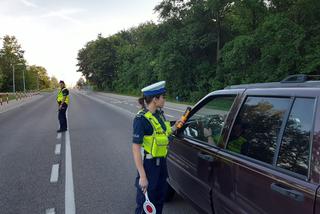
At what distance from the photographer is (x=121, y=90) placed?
258ft

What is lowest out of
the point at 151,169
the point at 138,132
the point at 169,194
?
the point at 169,194

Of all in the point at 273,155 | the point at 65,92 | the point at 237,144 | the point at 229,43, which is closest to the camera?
the point at 273,155

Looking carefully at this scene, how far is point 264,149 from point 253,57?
30.0 m

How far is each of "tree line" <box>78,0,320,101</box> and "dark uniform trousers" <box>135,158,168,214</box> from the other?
949 inches

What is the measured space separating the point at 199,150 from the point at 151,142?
545mm

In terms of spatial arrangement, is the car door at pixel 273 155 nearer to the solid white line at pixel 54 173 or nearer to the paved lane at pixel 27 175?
the paved lane at pixel 27 175

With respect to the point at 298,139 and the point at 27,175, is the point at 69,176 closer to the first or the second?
the point at 27,175

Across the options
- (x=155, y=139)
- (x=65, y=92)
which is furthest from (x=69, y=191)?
(x=65, y=92)

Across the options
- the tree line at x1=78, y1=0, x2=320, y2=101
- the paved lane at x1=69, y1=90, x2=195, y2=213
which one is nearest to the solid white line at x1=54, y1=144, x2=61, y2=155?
the paved lane at x1=69, y1=90, x2=195, y2=213

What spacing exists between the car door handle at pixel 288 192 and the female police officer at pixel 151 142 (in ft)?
4.38

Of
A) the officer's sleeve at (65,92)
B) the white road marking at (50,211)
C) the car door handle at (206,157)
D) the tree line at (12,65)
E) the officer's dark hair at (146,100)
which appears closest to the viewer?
the car door handle at (206,157)

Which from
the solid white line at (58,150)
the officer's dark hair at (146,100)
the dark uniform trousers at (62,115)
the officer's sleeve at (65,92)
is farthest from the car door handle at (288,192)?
the dark uniform trousers at (62,115)

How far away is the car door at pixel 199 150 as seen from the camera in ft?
11.5

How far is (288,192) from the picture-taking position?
2.35m
